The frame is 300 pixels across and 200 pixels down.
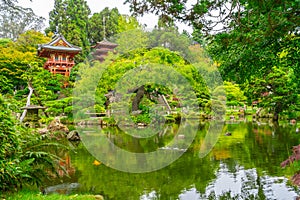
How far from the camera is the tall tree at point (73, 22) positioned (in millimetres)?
23120

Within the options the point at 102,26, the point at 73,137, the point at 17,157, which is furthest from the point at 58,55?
the point at 17,157

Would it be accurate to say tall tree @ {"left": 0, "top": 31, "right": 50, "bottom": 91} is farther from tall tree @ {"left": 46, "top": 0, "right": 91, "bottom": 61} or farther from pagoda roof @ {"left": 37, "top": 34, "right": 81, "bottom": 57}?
tall tree @ {"left": 46, "top": 0, "right": 91, "bottom": 61}

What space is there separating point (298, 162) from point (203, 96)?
30.6ft

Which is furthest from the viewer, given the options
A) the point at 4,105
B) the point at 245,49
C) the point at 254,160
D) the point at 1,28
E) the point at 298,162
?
the point at 1,28

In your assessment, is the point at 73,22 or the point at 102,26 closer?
the point at 73,22

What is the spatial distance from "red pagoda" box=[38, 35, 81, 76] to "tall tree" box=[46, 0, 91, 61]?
11.2 feet

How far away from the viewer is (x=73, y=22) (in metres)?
24.1

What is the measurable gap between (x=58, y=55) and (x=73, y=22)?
6.31 meters

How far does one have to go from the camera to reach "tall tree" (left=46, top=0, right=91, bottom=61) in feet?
75.9

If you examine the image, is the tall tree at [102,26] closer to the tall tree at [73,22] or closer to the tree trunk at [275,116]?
the tall tree at [73,22]

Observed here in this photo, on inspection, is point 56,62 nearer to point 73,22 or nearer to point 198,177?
point 73,22

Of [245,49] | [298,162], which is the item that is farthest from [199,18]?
[298,162]

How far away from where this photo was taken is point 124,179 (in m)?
4.90

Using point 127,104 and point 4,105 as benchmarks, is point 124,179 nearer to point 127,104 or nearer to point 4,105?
point 4,105
